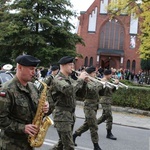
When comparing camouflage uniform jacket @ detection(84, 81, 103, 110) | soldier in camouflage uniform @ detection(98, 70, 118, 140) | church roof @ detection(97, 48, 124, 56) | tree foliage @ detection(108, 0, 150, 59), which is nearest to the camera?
camouflage uniform jacket @ detection(84, 81, 103, 110)

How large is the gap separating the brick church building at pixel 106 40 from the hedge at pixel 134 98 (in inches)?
1310

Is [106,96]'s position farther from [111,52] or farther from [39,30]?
[111,52]

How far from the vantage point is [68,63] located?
5.63m

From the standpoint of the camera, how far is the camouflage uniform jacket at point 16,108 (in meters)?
3.47

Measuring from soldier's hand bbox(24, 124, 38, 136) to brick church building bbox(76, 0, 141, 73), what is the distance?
147 feet

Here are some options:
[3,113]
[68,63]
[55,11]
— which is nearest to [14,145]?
[3,113]

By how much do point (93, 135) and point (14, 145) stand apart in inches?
151

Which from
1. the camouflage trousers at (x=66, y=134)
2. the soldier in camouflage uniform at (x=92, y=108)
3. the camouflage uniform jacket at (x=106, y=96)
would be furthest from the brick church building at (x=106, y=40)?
the camouflage trousers at (x=66, y=134)

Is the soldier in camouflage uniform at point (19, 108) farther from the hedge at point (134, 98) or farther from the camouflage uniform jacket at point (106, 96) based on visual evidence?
the hedge at point (134, 98)

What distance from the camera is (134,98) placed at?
Answer: 14625 millimetres

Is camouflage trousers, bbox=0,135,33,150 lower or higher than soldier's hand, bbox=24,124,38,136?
lower

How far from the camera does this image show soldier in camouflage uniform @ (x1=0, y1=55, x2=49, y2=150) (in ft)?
11.4

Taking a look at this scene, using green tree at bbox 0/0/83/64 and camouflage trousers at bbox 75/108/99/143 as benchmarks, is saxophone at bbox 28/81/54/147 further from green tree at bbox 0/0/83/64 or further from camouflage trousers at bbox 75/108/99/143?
green tree at bbox 0/0/83/64

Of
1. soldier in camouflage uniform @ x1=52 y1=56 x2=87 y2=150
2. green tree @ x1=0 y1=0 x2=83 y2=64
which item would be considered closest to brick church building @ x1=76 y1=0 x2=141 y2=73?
green tree @ x1=0 y1=0 x2=83 y2=64
